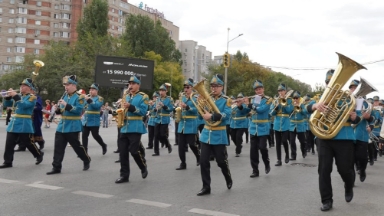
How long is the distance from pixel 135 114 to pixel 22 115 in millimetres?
3020

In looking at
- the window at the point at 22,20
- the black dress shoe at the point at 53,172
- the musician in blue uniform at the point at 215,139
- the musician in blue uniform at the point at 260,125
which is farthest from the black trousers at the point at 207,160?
the window at the point at 22,20

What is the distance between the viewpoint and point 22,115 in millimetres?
10102

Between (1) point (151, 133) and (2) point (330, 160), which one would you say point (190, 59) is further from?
(2) point (330, 160)

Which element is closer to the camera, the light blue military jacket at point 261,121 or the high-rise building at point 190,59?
the light blue military jacket at point 261,121

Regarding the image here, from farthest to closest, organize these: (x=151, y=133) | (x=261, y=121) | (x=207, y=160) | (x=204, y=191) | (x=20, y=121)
Result: (x=151, y=133) < (x=261, y=121) < (x=20, y=121) < (x=207, y=160) < (x=204, y=191)

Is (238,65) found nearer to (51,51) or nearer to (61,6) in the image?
(51,51)

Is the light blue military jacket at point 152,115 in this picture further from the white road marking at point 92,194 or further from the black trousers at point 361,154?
the white road marking at point 92,194

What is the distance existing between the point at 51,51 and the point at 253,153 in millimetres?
51192

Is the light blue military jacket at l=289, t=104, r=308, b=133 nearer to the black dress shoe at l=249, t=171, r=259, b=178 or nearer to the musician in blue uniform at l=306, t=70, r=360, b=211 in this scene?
the black dress shoe at l=249, t=171, r=259, b=178

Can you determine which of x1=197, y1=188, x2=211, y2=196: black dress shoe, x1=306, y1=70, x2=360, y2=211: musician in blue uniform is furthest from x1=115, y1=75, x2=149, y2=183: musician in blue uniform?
x1=306, y1=70, x2=360, y2=211: musician in blue uniform

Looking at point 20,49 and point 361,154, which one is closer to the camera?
point 361,154

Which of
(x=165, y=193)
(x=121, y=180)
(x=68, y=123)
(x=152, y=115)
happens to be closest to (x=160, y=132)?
(x=152, y=115)

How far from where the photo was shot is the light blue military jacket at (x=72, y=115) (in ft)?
31.1

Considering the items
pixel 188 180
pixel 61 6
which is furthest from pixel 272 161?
pixel 61 6
